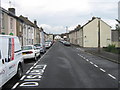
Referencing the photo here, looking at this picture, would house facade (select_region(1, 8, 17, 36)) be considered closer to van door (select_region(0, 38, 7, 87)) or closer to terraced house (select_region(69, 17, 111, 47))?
van door (select_region(0, 38, 7, 87))

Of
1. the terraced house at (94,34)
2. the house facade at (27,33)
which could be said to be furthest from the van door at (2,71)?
the terraced house at (94,34)

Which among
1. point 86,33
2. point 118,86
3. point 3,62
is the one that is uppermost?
point 86,33

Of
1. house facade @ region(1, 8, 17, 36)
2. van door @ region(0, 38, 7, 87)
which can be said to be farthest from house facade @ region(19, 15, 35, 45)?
van door @ region(0, 38, 7, 87)

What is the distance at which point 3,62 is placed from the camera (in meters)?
5.68

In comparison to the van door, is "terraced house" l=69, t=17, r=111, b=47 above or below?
above

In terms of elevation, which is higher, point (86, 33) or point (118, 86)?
point (86, 33)

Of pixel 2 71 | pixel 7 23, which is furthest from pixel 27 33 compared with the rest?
pixel 2 71

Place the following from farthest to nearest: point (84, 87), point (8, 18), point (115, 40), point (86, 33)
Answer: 1. point (115, 40)
2. point (86, 33)
3. point (8, 18)
4. point (84, 87)

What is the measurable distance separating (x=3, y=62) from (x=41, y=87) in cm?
176

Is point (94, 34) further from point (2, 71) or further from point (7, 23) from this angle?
point (2, 71)

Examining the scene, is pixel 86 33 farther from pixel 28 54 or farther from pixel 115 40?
pixel 28 54

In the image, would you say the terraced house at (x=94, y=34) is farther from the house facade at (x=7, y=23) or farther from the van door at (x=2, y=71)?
the van door at (x=2, y=71)

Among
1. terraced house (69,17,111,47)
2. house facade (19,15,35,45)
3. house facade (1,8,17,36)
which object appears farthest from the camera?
terraced house (69,17,111,47)

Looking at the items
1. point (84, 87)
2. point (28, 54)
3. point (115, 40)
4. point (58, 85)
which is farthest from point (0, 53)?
point (115, 40)
